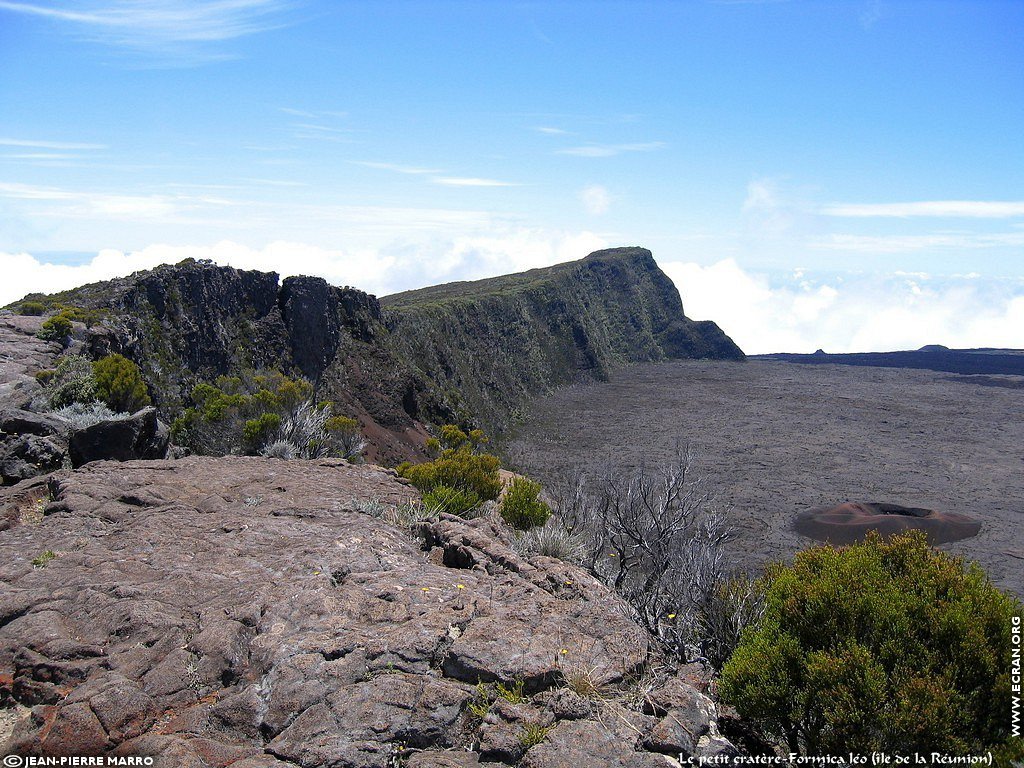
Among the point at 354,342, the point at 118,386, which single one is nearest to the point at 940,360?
the point at 354,342

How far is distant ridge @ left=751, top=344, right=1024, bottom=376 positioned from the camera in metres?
91.7

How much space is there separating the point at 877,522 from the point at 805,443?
18605mm

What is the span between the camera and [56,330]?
15.4m

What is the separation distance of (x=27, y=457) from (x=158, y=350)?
1527cm

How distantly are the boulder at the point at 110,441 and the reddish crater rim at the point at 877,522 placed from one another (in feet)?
76.7

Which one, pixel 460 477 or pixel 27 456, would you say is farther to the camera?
pixel 460 477

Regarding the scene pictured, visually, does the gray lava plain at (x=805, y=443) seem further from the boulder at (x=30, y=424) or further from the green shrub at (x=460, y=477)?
the boulder at (x=30, y=424)

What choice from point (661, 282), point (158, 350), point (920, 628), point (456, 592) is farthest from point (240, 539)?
point (661, 282)

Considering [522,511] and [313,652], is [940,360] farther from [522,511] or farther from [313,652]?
[313,652]

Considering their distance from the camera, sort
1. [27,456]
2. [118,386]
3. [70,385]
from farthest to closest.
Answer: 1. [118,386]
2. [70,385]
3. [27,456]

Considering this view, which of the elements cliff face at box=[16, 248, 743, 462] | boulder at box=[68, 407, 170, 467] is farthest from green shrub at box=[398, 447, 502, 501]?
cliff face at box=[16, 248, 743, 462]

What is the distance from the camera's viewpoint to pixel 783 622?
5543 mm

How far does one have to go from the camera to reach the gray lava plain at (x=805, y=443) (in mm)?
29609

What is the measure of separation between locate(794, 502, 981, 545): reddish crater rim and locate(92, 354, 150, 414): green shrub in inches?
913
